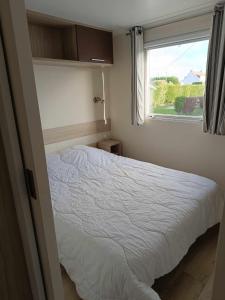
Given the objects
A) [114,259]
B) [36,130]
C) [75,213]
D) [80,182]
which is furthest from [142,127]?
[36,130]

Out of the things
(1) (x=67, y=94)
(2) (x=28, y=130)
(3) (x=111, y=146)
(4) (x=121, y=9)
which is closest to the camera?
(2) (x=28, y=130)

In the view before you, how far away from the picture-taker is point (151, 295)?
126 centimetres

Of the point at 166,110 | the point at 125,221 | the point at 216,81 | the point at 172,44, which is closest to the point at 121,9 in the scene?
the point at 172,44

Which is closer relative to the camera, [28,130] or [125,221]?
[28,130]

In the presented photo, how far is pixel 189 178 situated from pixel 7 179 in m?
2.03

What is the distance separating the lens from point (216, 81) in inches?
92.7

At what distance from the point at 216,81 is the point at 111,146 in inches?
72.7

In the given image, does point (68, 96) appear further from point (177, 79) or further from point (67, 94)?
point (177, 79)

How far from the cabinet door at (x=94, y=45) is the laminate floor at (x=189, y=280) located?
2.58 metres

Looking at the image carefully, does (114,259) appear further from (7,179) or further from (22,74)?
(22,74)

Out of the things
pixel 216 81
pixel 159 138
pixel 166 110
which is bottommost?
pixel 159 138

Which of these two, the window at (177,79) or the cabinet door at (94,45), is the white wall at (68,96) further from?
the window at (177,79)

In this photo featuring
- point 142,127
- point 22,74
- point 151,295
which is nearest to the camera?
point 22,74

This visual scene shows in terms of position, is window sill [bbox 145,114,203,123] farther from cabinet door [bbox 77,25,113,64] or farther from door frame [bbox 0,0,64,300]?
door frame [bbox 0,0,64,300]
